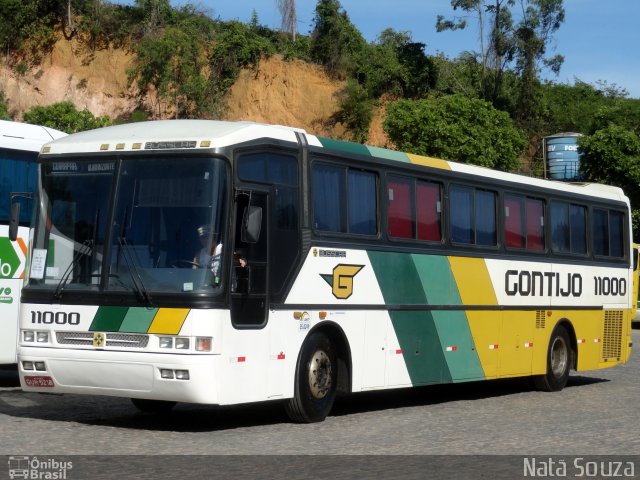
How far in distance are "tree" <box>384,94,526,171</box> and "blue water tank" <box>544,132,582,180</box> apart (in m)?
7.30

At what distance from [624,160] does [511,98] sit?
63.2 feet

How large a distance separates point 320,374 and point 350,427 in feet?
2.30

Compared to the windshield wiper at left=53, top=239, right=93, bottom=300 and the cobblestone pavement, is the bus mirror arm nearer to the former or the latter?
the windshield wiper at left=53, top=239, right=93, bottom=300

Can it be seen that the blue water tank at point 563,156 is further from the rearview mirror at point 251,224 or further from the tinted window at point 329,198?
the rearview mirror at point 251,224

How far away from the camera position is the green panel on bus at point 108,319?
38.2ft

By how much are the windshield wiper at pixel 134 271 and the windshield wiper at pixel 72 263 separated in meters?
0.40

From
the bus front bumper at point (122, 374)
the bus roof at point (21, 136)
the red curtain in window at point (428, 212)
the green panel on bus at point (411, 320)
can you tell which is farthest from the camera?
the bus roof at point (21, 136)

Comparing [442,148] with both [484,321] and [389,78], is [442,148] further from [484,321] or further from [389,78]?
[484,321]

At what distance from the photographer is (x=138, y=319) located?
11.5 m

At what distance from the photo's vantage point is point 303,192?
42.5 feet

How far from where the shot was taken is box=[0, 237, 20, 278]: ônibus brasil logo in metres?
16.7

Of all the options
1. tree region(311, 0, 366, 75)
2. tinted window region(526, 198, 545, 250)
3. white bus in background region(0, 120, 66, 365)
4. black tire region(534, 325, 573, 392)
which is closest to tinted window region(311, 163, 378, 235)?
tinted window region(526, 198, 545, 250)

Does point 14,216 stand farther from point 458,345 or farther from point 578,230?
point 578,230

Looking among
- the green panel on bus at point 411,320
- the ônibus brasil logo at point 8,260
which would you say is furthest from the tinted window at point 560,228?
the ônibus brasil logo at point 8,260
